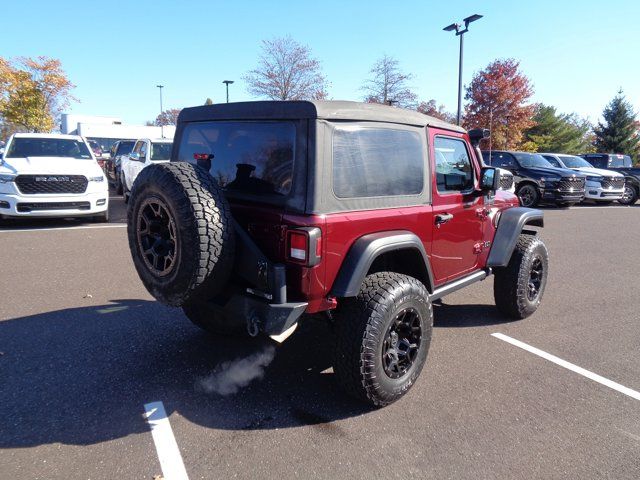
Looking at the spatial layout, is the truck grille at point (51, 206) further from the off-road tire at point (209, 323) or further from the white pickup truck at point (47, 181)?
the off-road tire at point (209, 323)

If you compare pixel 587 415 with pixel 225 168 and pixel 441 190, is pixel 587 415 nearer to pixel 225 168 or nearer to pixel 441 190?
pixel 441 190

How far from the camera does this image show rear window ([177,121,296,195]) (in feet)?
9.33

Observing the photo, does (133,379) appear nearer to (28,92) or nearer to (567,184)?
(567,184)

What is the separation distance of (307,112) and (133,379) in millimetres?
2252

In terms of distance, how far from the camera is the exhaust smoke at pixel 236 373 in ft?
10.6

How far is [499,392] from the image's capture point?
3258 millimetres

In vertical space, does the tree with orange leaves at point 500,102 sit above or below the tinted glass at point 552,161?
above

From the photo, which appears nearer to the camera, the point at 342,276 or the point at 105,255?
the point at 342,276

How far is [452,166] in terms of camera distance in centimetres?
386

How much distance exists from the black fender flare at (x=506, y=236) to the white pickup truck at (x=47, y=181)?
308 inches

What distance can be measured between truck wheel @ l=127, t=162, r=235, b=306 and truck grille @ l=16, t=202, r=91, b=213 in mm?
6845

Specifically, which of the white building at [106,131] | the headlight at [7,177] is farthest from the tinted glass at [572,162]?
the white building at [106,131]

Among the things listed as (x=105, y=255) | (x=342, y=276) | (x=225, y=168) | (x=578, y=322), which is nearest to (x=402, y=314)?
(x=342, y=276)

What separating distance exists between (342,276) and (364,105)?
1.16 meters
